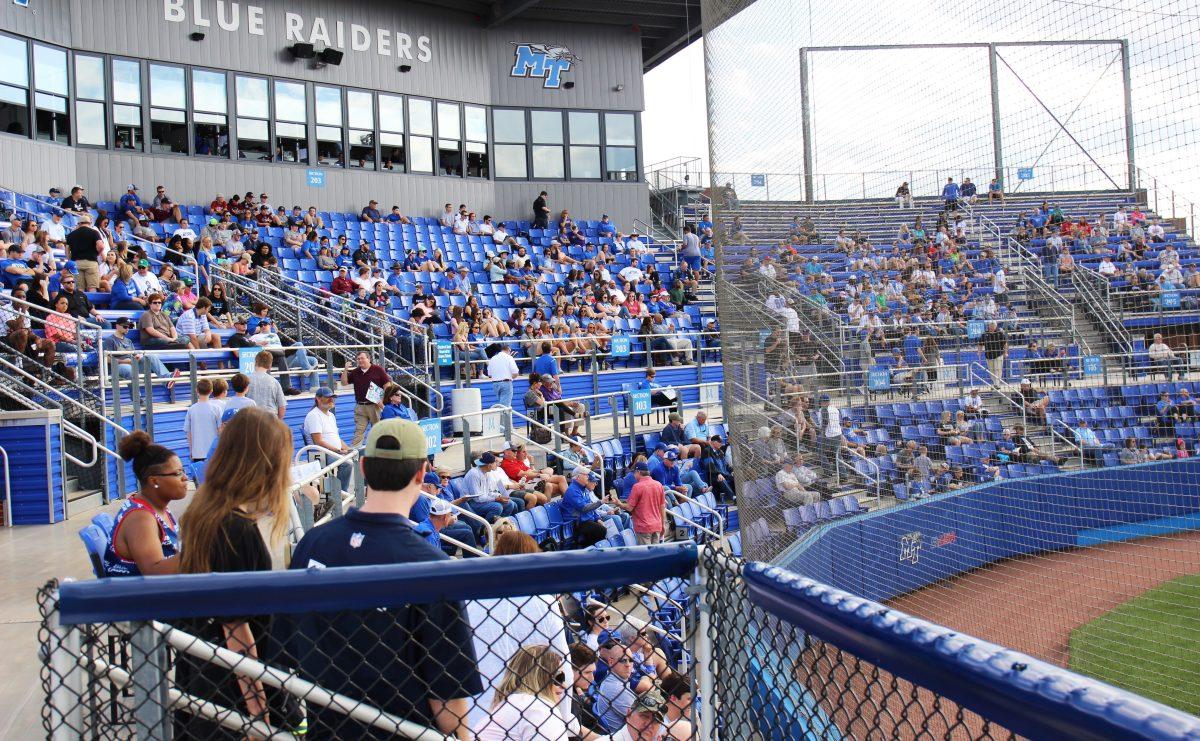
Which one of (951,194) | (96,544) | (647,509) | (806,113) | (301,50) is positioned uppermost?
(301,50)

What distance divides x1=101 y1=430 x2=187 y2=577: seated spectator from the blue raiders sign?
1017 inches

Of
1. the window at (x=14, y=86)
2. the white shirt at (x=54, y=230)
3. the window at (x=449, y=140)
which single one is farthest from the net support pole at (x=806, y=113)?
the window at (x=449, y=140)

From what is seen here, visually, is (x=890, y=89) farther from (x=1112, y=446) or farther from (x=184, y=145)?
(x=184, y=145)

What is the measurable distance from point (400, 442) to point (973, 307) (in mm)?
8452

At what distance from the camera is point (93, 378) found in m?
11.1

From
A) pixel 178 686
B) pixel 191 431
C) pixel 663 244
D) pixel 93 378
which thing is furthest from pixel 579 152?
pixel 178 686

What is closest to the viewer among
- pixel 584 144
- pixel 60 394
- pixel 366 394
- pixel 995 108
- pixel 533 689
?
pixel 533 689

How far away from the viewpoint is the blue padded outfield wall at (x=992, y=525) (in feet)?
32.4

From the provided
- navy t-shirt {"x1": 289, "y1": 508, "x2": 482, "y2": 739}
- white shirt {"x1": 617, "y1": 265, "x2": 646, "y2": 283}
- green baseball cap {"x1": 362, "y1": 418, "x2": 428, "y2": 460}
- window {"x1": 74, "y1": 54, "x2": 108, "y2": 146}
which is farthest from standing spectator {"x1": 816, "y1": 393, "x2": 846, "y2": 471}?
window {"x1": 74, "y1": 54, "x2": 108, "y2": 146}

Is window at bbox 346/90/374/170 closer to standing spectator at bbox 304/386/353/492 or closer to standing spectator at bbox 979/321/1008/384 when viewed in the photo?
standing spectator at bbox 304/386/353/492

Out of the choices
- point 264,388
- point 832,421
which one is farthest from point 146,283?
point 832,421

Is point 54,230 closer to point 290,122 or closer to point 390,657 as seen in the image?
point 290,122

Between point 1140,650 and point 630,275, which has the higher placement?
point 630,275

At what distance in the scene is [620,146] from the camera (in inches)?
1169
